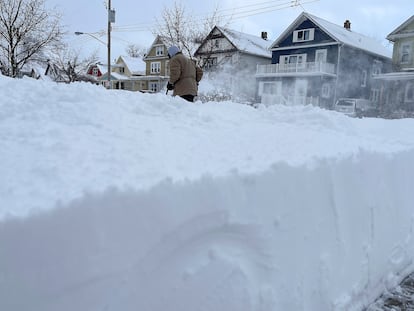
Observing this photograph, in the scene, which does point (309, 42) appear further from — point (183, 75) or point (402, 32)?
point (183, 75)

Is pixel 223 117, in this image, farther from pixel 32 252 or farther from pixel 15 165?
pixel 32 252

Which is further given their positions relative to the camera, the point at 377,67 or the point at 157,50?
the point at 157,50

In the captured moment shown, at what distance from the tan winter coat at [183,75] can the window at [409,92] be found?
19.7m

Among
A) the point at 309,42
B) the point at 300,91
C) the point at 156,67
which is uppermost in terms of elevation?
the point at 309,42

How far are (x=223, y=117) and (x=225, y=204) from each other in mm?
1637

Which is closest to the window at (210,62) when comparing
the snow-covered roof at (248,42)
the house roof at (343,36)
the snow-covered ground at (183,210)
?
the snow-covered roof at (248,42)

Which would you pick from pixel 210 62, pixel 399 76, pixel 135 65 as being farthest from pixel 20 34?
pixel 135 65

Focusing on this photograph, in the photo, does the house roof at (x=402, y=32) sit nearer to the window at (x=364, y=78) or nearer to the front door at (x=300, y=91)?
the window at (x=364, y=78)

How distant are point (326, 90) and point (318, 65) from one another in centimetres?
170

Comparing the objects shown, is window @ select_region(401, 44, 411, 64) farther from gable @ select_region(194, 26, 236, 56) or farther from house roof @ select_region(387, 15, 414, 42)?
gable @ select_region(194, 26, 236, 56)

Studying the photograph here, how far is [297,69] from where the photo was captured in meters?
25.0

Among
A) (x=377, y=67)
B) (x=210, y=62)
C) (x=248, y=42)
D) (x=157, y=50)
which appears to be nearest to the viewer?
(x=210, y=62)

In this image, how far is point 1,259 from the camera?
1053mm

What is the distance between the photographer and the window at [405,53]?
2289 centimetres
